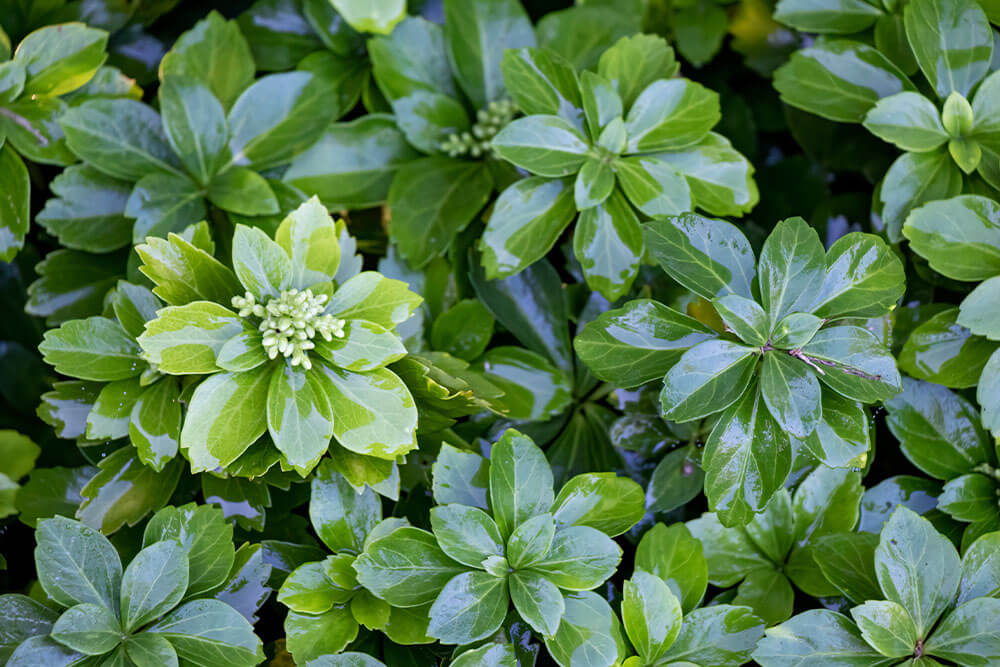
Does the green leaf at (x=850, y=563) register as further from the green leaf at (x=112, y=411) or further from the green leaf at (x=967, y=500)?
the green leaf at (x=112, y=411)

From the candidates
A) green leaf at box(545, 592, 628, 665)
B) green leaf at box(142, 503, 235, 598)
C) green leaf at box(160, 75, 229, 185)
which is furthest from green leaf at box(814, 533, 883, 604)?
green leaf at box(160, 75, 229, 185)

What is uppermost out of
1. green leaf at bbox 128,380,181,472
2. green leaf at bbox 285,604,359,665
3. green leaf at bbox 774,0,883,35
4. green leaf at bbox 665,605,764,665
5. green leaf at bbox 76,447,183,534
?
green leaf at bbox 774,0,883,35

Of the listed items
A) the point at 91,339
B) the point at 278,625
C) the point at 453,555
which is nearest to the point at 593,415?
the point at 453,555

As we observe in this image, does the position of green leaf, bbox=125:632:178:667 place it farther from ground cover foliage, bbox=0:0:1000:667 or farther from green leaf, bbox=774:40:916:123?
green leaf, bbox=774:40:916:123

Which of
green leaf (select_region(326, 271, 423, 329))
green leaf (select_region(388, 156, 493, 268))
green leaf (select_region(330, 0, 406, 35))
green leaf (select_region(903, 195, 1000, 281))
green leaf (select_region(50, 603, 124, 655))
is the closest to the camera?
green leaf (select_region(330, 0, 406, 35))

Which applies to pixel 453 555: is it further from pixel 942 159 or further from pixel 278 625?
pixel 942 159

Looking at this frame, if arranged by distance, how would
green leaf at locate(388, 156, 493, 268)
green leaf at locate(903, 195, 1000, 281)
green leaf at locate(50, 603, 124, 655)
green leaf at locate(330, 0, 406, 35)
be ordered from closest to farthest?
1. green leaf at locate(330, 0, 406, 35)
2. green leaf at locate(50, 603, 124, 655)
3. green leaf at locate(903, 195, 1000, 281)
4. green leaf at locate(388, 156, 493, 268)

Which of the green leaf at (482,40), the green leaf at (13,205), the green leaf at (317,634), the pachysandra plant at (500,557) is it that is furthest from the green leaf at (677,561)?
the green leaf at (13,205)
